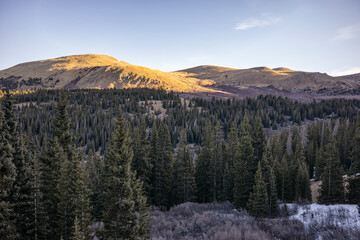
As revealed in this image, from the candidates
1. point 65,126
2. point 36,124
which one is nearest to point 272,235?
point 65,126

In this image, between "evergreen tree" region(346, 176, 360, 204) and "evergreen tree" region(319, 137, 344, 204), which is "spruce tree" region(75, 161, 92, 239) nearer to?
"evergreen tree" region(346, 176, 360, 204)

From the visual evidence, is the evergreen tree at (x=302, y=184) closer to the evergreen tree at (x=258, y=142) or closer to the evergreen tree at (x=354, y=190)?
the evergreen tree at (x=354, y=190)

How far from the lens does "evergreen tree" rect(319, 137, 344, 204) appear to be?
95.9 ft

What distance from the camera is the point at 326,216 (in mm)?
17719

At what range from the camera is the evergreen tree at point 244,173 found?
90.4 ft

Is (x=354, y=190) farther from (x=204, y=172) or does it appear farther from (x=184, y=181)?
(x=184, y=181)

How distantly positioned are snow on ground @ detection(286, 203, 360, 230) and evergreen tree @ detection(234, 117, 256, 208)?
19.4 ft

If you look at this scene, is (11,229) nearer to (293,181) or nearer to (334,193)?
(334,193)

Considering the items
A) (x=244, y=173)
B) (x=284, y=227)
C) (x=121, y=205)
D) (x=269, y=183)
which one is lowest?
(x=269, y=183)

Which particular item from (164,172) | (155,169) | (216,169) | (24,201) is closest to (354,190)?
(216,169)

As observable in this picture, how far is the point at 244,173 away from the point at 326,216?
36.9 feet

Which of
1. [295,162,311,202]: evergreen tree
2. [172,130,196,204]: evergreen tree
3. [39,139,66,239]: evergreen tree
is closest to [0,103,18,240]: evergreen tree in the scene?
[39,139,66,239]: evergreen tree

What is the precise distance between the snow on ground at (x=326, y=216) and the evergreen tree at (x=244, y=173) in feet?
19.4

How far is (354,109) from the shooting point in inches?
5246
